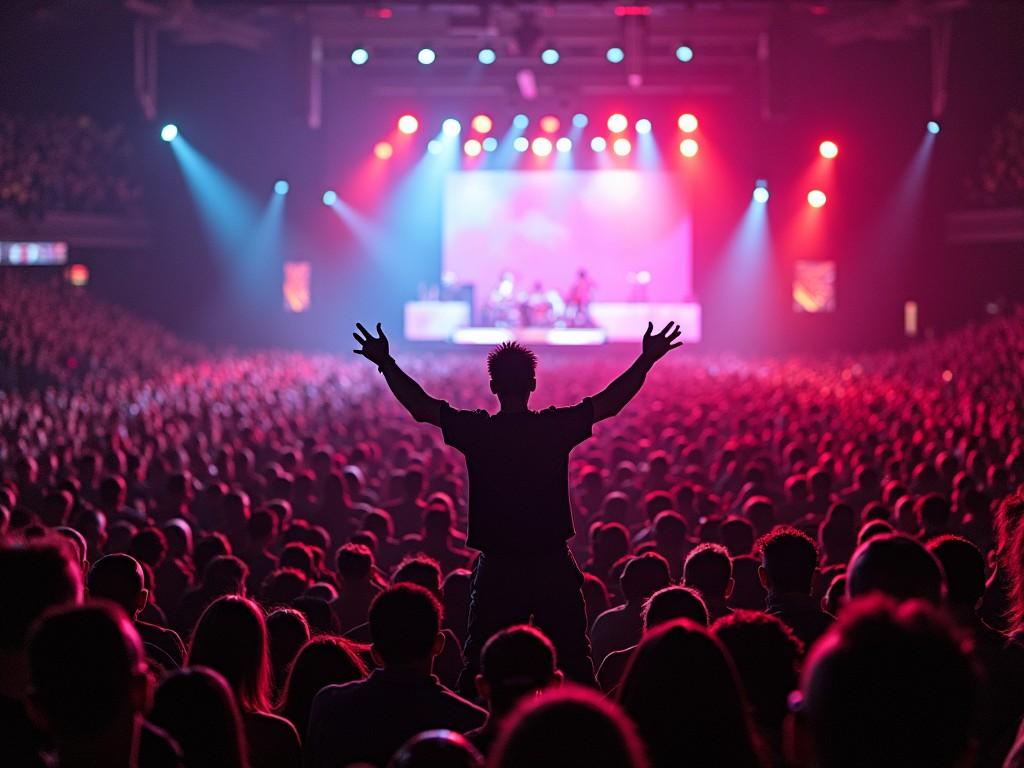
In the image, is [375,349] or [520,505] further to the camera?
[375,349]

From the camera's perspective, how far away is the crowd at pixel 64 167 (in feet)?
103

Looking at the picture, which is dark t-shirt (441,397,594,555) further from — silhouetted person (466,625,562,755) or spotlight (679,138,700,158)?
spotlight (679,138,700,158)

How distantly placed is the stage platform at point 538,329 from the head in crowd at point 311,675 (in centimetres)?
2788

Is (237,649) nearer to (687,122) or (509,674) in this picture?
(509,674)

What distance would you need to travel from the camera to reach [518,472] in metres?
4.86

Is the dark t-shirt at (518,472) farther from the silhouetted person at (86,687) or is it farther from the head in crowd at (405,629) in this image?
the silhouetted person at (86,687)

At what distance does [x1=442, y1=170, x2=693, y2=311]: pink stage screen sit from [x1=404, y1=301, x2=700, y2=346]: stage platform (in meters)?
1.53

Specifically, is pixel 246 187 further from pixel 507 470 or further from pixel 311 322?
pixel 507 470

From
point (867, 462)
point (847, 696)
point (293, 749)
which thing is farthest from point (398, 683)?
point (867, 462)

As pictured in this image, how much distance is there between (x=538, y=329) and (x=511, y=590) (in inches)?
1107

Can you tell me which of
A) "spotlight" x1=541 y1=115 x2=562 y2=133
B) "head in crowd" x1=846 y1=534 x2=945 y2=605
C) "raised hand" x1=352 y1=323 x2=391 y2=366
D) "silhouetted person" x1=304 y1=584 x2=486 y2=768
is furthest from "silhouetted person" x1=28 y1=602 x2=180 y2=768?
"spotlight" x1=541 y1=115 x2=562 y2=133

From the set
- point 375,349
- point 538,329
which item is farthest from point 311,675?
point 538,329

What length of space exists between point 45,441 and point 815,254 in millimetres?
26825

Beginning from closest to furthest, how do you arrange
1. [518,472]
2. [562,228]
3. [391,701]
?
[391,701], [518,472], [562,228]
